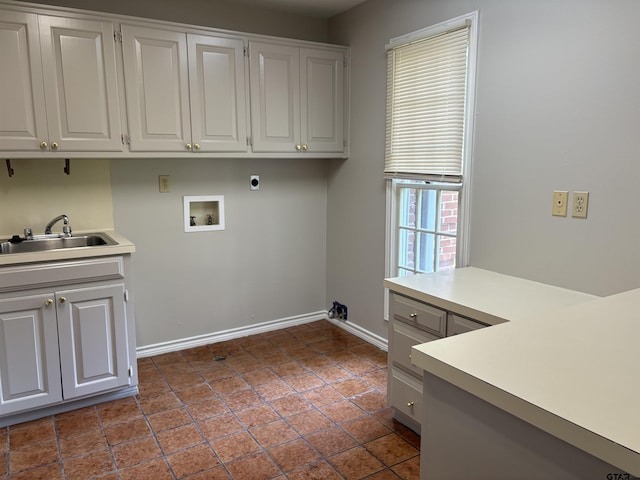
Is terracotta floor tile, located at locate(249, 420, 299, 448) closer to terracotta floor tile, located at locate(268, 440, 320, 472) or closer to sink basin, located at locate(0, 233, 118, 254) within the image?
terracotta floor tile, located at locate(268, 440, 320, 472)

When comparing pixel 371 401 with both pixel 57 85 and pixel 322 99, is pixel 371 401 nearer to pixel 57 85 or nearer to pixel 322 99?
pixel 322 99

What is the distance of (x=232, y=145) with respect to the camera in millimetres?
3156

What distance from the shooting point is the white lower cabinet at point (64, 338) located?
242 cm

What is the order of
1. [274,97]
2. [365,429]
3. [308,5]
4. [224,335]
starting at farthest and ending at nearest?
[224,335] → [308,5] → [274,97] → [365,429]

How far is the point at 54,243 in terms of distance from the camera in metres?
2.90

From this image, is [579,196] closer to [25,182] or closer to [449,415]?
[449,415]

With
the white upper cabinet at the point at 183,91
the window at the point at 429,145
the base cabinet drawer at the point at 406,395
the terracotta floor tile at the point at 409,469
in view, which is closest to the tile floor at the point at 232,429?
the terracotta floor tile at the point at 409,469

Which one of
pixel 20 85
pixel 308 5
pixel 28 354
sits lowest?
pixel 28 354

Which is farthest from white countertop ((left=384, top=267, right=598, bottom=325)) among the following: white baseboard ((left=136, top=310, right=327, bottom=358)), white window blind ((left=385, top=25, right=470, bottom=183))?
white baseboard ((left=136, top=310, right=327, bottom=358))

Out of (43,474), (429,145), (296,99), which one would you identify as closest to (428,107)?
(429,145)

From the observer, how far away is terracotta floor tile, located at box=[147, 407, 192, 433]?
8.25 feet

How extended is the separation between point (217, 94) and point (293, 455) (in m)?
2.15

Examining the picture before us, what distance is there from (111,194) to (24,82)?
825 mm

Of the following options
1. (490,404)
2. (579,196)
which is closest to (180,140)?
(579,196)
